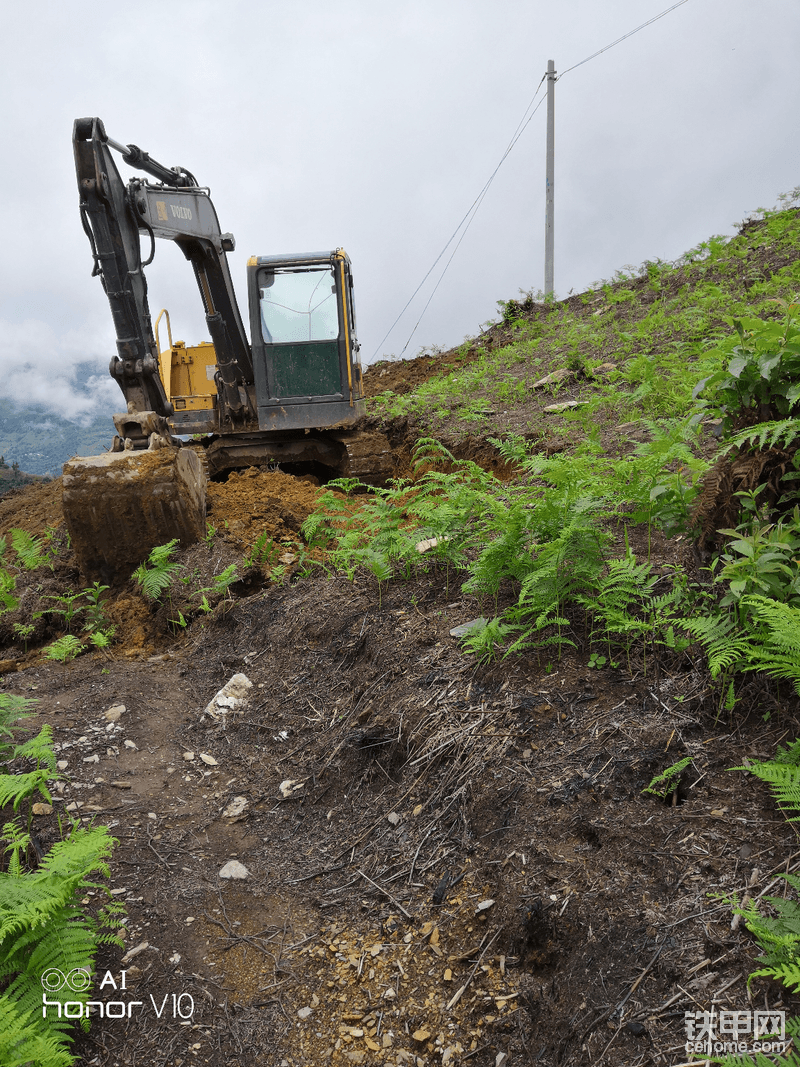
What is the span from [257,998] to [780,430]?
2.68m

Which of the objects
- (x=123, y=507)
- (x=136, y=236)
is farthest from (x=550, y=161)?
(x=123, y=507)

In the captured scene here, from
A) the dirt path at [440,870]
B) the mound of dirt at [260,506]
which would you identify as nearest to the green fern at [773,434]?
the dirt path at [440,870]

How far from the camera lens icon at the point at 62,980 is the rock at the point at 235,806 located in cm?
117

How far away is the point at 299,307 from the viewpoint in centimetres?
906

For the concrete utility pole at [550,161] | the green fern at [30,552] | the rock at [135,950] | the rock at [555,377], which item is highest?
the concrete utility pole at [550,161]

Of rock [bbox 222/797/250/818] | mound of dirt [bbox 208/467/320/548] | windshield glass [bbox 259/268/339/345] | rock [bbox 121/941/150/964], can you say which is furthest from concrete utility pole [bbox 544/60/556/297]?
rock [bbox 121/941/150/964]

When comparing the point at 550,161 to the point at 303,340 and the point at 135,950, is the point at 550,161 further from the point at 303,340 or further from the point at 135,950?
the point at 135,950

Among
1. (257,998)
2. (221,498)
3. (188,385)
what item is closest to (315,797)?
(257,998)

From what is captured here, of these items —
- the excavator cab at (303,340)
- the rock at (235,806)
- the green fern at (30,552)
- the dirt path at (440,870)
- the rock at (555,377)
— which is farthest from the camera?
the excavator cab at (303,340)

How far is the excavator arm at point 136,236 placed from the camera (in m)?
6.47

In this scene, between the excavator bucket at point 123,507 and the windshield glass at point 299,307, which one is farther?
the windshield glass at point 299,307

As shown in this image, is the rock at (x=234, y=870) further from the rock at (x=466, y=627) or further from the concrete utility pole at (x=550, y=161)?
the concrete utility pole at (x=550, y=161)

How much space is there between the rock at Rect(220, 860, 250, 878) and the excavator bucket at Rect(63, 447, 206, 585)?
146 inches

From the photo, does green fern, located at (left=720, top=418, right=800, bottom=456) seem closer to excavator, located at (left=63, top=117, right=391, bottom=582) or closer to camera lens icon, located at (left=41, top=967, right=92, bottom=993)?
camera lens icon, located at (left=41, top=967, right=92, bottom=993)
